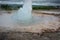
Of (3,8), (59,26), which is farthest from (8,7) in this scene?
(59,26)

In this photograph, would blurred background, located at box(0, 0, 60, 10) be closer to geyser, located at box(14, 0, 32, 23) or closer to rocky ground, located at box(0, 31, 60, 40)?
geyser, located at box(14, 0, 32, 23)

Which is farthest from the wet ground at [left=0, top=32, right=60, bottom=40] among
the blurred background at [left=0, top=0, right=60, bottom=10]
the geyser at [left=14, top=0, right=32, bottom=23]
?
the blurred background at [left=0, top=0, right=60, bottom=10]

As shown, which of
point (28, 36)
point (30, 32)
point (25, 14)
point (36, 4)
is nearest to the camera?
point (28, 36)

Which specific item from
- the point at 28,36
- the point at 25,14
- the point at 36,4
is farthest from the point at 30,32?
the point at 36,4

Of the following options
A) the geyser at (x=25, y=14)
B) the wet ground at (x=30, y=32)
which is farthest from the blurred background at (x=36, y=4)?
the wet ground at (x=30, y=32)

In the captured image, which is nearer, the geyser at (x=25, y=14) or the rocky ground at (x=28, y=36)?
the rocky ground at (x=28, y=36)

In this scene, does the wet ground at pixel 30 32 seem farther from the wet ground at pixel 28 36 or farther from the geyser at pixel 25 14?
the geyser at pixel 25 14

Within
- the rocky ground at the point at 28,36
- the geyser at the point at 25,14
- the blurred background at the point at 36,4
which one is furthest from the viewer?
the blurred background at the point at 36,4

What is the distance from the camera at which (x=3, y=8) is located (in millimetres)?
3455

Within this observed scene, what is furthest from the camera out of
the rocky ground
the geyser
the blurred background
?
the blurred background

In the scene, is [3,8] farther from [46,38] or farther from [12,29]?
[46,38]

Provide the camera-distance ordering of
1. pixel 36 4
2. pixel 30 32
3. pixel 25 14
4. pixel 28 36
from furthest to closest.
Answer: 1. pixel 36 4
2. pixel 25 14
3. pixel 30 32
4. pixel 28 36

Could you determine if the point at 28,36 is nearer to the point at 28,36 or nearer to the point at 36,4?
the point at 28,36

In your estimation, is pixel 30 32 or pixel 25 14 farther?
pixel 25 14
